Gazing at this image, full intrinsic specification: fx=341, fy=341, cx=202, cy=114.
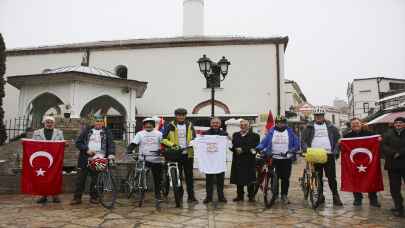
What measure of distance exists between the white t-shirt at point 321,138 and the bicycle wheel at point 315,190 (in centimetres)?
65

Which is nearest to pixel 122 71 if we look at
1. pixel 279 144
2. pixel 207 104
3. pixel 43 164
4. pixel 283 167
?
pixel 207 104

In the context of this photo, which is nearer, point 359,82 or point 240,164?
point 240,164

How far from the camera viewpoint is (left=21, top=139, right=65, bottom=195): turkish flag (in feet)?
23.0

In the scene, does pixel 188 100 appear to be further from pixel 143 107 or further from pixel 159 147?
pixel 159 147

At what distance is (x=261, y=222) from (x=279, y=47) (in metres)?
19.1

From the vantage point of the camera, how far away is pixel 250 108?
22672mm

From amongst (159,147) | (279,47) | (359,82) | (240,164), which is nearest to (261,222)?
(240,164)

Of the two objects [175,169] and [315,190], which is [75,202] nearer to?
[175,169]

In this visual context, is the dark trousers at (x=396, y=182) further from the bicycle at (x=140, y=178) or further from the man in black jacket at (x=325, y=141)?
the bicycle at (x=140, y=178)

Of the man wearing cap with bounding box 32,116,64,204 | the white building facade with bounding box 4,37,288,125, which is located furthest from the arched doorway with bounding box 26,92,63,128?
the man wearing cap with bounding box 32,116,64,204

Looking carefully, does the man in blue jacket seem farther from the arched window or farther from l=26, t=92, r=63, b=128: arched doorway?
the arched window

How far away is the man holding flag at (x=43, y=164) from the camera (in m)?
7.02

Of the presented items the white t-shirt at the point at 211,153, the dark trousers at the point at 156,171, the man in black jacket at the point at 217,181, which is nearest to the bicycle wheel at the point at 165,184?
the dark trousers at the point at 156,171

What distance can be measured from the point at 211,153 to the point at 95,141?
245 cm
